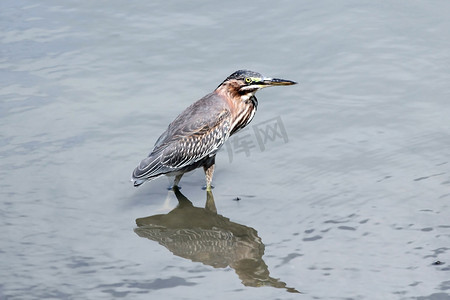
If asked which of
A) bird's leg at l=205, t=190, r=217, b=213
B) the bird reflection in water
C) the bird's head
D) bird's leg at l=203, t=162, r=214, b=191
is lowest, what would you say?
the bird reflection in water

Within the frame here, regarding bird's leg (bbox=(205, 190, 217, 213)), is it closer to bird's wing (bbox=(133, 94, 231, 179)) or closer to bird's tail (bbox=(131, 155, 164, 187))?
bird's wing (bbox=(133, 94, 231, 179))

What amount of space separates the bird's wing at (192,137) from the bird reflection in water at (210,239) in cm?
46

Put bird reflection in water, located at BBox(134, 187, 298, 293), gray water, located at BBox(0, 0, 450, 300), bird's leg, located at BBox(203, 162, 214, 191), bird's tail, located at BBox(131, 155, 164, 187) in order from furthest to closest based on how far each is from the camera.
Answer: bird's leg, located at BBox(203, 162, 214, 191) → bird's tail, located at BBox(131, 155, 164, 187) → bird reflection in water, located at BBox(134, 187, 298, 293) → gray water, located at BBox(0, 0, 450, 300)

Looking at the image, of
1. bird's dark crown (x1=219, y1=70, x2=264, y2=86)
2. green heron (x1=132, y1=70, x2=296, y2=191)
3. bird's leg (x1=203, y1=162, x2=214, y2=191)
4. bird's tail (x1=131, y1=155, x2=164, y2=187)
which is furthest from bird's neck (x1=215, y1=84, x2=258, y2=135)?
bird's tail (x1=131, y1=155, x2=164, y2=187)

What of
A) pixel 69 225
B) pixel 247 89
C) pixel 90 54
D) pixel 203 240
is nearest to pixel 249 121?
pixel 247 89

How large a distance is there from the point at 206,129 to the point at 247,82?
72 cm

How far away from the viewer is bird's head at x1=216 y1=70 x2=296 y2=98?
378 inches

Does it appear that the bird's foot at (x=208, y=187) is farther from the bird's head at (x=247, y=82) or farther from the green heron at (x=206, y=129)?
the bird's head at (x=247, y=82)

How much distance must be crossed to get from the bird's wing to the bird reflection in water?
1.50ft

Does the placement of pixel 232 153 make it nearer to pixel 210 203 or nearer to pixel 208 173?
pixel 208 173

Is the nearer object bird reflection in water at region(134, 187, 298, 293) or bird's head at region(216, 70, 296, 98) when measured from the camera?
bird reflection in water at region(134, 187, 298, 293)

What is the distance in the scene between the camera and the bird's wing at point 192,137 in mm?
9391

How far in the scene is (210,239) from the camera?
28.5 feet

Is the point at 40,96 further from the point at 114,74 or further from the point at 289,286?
the point at 289,286
